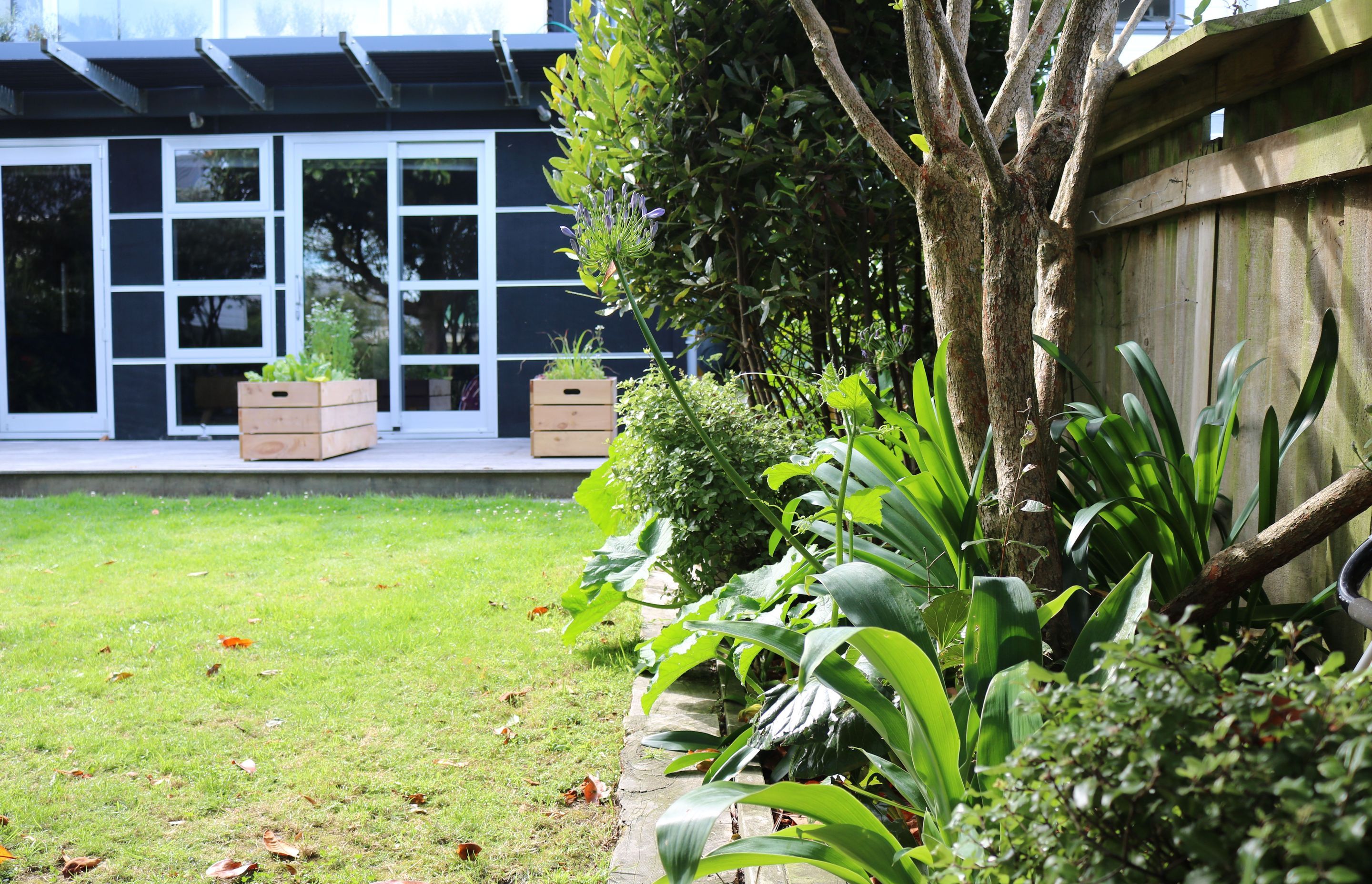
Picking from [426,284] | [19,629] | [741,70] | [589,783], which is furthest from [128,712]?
[426,284]

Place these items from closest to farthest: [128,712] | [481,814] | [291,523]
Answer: [481,814] < [128,712] < [291,523]

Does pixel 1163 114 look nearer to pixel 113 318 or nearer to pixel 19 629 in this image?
pixel 19 629

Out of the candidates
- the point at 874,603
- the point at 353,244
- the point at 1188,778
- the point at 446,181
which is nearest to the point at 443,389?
the point at 353,244

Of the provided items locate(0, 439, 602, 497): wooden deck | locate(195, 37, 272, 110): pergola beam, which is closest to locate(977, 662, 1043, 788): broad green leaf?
locate(0, 439, 602, 497): wooden deck

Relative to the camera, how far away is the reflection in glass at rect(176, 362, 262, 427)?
911 centimetres

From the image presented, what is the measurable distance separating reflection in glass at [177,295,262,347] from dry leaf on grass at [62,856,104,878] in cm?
805

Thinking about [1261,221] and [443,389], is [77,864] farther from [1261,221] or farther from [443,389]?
[443,389]

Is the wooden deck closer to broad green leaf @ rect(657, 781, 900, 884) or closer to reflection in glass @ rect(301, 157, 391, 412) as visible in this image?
reflection in glass @ rect(301, 157, 391, 412)

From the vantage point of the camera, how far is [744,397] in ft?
9.45

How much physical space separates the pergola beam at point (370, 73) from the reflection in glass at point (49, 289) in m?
3.00

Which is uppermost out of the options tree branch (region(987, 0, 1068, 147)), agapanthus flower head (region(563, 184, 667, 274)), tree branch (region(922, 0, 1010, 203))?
tree branch (region(987, 0, 1068, 147))

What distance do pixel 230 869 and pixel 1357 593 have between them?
177cm

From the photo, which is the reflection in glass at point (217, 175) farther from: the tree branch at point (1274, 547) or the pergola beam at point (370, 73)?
the tree branch at point (1274, 547)

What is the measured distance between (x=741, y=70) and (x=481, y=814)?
2087mm
